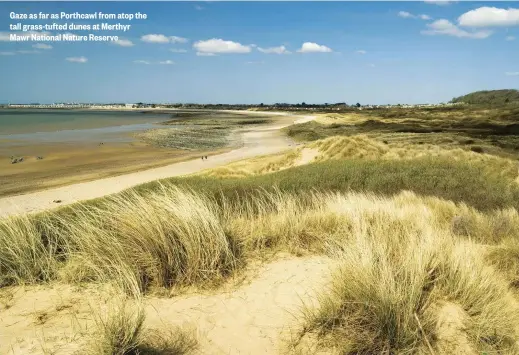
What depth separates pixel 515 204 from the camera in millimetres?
10211

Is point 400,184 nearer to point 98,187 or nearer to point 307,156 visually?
point 307,156

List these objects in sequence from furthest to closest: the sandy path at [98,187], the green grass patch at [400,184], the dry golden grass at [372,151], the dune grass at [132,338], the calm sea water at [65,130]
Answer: the calm sea water at [65,130] → the dry golden grass at [372,151] → the sandy path at [98,187] → the green grass patch at [400,184] → the dune grass at [132,338]

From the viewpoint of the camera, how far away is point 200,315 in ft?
14.3

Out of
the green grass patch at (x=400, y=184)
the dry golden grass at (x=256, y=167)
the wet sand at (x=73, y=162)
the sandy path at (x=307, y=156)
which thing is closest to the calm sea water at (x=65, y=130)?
the wet sand at (x=73, y=162)

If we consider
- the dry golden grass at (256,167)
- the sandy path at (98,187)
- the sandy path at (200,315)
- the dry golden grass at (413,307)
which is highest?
the dry golden grass at (413,307)

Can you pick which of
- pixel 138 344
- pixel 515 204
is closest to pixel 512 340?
pixel 138 344

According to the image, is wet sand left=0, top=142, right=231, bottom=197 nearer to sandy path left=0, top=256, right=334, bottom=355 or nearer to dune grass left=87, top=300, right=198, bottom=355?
sandy path left=0, top=256, right=334, bottom=355

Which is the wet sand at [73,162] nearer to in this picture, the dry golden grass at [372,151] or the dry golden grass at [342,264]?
the dry golden grass at [372,151]

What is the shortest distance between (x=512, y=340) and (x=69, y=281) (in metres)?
5.15

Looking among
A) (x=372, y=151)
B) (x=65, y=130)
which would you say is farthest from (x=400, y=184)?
(x=65, y=130)

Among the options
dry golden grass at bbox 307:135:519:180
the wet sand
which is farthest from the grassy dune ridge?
the wet sand

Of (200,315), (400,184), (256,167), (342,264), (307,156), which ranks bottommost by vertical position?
(256,167)

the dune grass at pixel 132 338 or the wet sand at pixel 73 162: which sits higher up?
the dune grass at pixel 132 338

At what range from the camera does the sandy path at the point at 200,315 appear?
3.81 m
